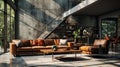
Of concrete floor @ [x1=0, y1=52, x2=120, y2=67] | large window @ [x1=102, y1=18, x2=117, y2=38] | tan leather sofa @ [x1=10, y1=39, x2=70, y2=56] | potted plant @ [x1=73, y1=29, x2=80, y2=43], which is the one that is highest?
large window @ [x1=102, y1=18, x2=117, y2=38]

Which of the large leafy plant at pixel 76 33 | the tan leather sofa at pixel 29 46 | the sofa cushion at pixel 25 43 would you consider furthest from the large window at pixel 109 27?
the sofa cushion at pixel 25 43

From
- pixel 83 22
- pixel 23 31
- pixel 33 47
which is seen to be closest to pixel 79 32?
pixel 83 22

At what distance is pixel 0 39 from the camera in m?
12.0

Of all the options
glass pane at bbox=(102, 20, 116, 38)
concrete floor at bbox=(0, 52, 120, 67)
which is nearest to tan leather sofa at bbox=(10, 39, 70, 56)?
concrete floor at bbox=(0, 52, 120, 67)

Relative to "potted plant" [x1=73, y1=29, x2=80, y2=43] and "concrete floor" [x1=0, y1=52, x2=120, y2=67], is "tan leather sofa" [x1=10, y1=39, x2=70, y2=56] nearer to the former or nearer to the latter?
"concrete floor" [x1=0, y1=52, x2=120, y2=67]

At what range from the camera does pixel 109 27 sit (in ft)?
63.6

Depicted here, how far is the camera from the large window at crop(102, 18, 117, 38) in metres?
18.8

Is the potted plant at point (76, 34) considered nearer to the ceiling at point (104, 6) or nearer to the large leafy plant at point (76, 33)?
the large leafy plant at point (76, 33)

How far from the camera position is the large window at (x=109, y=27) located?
18766 mm

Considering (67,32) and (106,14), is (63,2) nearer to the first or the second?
(67,32)

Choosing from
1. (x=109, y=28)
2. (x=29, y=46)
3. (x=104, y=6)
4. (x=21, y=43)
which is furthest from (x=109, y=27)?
(x=21, y=43)

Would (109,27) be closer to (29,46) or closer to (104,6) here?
(104,6)

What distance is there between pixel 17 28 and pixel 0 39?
563 cm

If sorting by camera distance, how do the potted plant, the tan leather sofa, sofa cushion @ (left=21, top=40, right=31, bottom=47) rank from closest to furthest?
the tan leather sofa, sofa cushion @ (left=21, top=40, right=31, bottom=47), the potted plant
